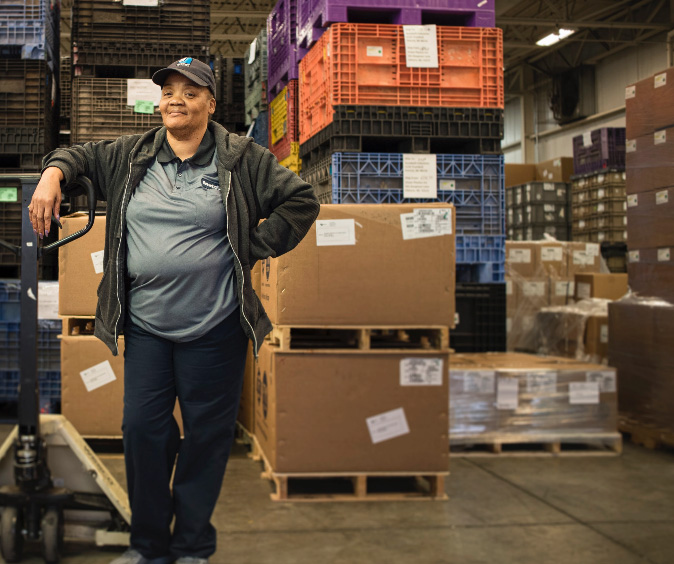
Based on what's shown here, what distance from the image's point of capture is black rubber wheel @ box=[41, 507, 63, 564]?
308cm

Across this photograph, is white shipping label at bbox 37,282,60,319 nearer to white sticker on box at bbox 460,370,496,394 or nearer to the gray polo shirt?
white sticker on box at bbox 460,370,496,394

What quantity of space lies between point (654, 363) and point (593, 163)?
8067 mm

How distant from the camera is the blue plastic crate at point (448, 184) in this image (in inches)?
217

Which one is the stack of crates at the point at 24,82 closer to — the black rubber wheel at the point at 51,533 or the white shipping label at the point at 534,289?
the black rubber wheel at the point at 51,533

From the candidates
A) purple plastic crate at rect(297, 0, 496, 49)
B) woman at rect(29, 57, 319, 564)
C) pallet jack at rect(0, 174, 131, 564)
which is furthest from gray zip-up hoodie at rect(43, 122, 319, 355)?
purple plastic crate at rect(297, 0, 496, 49)

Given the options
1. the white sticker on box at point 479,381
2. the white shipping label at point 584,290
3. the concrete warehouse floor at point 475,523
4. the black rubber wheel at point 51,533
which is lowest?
the concrete warehouse floor at point 475,523

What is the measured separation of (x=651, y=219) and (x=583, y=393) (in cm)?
155

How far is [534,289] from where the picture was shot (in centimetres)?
969

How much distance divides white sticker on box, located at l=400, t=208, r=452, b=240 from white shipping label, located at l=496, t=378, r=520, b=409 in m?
1.46

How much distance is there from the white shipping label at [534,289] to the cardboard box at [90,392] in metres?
5.87

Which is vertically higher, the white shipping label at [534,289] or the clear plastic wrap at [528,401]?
the white shipping label at [534,289]

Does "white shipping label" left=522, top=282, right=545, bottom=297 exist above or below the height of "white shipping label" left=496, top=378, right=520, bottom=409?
above

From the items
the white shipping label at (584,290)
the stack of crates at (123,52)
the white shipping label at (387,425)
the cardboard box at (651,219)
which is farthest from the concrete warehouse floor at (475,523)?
the white shipping label at (584,290)

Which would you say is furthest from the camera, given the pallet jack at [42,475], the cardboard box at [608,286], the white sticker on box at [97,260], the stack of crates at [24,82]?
the cardboard box at [608,286]
